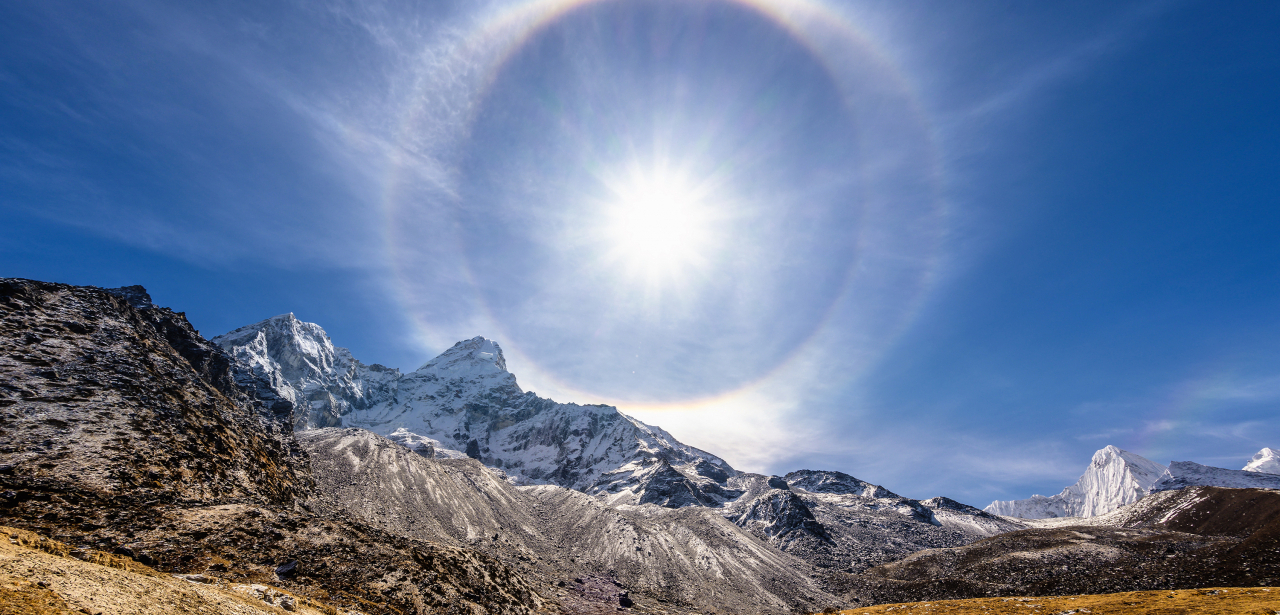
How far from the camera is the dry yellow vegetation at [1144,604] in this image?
32531mm

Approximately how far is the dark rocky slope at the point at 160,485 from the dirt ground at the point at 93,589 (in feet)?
22.7

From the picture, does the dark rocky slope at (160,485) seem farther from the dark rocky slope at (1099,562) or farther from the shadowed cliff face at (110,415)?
the dark rocky slope at (1099,562)

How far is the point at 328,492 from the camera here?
110 meters

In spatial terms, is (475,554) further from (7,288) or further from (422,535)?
(7,288)

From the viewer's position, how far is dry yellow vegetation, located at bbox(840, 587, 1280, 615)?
3253 cm

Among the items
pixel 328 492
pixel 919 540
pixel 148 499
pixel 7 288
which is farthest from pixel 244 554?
pixel 919 540

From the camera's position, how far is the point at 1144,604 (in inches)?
1459

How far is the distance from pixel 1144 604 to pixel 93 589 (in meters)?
66.0

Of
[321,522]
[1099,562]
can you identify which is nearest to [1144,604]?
[321,522]

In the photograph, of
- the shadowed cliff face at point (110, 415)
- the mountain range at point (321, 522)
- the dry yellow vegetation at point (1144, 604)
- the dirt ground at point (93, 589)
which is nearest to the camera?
the dirt ground at point (93, 589)

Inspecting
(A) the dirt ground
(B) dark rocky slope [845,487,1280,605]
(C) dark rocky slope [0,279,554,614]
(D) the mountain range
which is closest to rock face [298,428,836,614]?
(D) the mountain range

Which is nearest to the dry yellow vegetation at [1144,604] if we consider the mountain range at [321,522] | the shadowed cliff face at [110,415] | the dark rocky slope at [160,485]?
the dark rocky slope at [160,485]

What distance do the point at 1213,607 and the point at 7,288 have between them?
132879 millimetres

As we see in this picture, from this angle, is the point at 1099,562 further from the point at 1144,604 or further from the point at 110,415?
the point at 110,415
